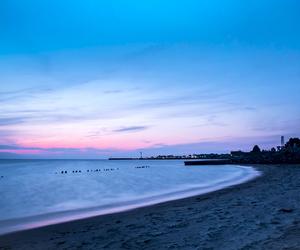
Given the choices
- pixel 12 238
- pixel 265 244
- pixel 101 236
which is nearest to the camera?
pixel 265 244

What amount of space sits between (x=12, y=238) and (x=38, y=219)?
4951 mm

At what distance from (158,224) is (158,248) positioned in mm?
3191

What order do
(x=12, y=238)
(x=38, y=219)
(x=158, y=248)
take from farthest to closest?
(x=38, y=219)
(x=12, y=238)
(x=158, y=248)

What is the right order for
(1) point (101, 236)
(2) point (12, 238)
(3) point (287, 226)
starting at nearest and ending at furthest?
(3) point (287, 226), (1) point (101, 236), (2) point (12, 238)

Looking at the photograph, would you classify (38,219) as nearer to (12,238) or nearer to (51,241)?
(12,238)

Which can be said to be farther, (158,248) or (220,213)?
(220,213)

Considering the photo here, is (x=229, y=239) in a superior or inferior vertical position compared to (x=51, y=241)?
superior

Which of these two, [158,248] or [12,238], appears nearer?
[158,248]

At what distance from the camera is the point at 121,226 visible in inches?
464

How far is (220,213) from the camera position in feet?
38.7

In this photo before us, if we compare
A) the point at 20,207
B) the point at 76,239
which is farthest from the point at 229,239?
the point at 20,207

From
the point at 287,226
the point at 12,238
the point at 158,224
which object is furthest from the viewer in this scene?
the point at 12,238

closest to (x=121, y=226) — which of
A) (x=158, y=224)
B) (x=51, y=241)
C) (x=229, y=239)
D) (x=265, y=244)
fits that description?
(x=158, y=224)

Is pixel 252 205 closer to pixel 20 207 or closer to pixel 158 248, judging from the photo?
pixel 158 248
